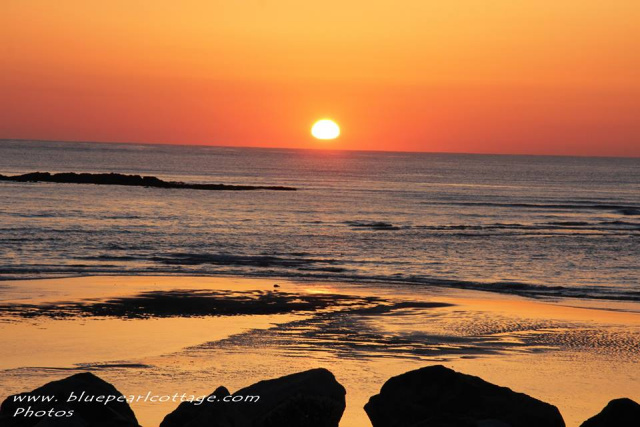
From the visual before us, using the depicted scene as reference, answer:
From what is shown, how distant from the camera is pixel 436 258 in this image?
39031 millimetres

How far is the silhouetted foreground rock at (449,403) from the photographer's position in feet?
37.4

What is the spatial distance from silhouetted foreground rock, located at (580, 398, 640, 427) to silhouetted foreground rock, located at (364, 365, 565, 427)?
1.84 ft

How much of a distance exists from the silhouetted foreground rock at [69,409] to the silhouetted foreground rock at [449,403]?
3345mm

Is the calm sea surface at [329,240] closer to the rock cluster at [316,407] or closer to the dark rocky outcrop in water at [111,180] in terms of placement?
the dark rocky outcrop in water at [111,180]

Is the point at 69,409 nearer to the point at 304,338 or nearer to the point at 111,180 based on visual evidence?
the point at 304,338

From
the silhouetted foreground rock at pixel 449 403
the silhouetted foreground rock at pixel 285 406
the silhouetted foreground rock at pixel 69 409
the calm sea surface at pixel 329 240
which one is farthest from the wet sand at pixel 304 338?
the calm sea surface at pixel 329 240

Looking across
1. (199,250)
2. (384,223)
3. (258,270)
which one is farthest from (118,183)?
(258,270)

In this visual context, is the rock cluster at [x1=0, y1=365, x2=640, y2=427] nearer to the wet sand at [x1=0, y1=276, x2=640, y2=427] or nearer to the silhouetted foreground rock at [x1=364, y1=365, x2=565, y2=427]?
the silhouetted foreground rock at [x1=364, y1=365, x2=565, y2=427]

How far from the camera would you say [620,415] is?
11000 millimetres

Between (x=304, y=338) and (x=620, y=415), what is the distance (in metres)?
9.13

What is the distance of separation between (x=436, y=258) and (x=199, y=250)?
1050cm

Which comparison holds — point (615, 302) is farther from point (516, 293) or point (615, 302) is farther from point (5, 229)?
point (5, 229)

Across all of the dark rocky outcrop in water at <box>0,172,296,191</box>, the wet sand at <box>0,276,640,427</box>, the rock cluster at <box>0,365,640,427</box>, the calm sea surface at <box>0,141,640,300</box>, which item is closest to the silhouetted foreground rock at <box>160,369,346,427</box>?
the rock cluster at <box>0,365,640,427</box>

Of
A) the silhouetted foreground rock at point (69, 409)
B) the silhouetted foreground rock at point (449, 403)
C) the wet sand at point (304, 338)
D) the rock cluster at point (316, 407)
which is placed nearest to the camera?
the silhouetted foreground rock at point (69, 409)
